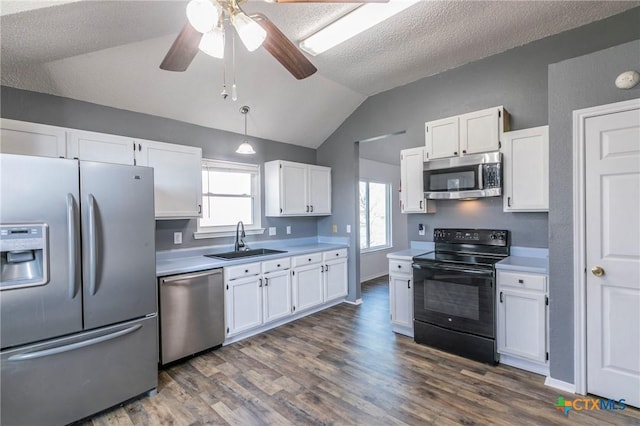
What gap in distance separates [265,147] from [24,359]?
3.28 m

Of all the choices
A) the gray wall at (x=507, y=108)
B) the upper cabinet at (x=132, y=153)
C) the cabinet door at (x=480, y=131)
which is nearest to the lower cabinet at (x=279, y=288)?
the gray wall at (x=507, y=108)

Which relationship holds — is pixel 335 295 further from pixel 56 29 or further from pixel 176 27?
pixel 56 29

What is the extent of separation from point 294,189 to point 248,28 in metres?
2.84

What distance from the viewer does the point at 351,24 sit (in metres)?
2.49

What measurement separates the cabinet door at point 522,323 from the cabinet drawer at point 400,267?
896mm

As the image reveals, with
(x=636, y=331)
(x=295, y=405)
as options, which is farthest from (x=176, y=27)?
(x=636, y=331)

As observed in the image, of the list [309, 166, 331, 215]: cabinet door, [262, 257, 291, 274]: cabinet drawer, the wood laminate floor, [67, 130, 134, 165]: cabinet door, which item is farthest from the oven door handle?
[67, 130, 134, 165]: cabinet door

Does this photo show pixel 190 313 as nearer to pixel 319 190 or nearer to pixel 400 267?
pixel 400 267

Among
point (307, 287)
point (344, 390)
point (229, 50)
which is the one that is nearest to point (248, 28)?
point (229, 50)

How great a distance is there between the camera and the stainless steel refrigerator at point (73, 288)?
5.80 ft

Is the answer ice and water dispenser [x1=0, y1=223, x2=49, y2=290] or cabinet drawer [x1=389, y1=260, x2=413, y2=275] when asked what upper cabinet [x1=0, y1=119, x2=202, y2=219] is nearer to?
ice and water dispenser [x1=0, y1=223, x2=49, y2=290]

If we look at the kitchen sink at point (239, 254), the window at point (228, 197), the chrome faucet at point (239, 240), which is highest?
the window at point (228, 197)

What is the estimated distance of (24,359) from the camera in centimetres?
179

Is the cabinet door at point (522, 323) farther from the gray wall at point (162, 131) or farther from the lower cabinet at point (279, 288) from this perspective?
the gray wall at point (162, 131)
